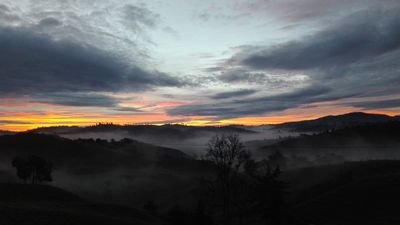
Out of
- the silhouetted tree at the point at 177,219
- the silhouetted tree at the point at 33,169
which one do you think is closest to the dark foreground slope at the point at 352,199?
the silhouetted tree at the point at 177,219

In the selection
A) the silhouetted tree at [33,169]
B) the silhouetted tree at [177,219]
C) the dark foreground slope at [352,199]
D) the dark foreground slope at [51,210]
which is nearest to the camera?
the dark foreground slope at [51,210]

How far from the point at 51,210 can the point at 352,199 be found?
6586 centimetres

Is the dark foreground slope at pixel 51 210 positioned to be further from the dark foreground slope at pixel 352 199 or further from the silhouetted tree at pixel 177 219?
the dark foreground slope at pixel 352 199

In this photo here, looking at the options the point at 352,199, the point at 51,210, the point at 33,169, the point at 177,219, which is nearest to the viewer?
the point at 51,210

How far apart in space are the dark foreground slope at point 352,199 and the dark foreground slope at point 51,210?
26210 millimetres

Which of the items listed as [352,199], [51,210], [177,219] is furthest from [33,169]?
[352,199]

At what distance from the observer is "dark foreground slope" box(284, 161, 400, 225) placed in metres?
69.8

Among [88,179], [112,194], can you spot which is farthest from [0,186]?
[88,179]

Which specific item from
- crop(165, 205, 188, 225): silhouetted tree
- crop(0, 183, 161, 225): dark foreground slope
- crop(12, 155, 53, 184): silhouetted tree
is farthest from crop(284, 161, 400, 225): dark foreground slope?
crop(12, 155, 53, 184): silhouetted tree

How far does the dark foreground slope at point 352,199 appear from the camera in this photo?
69.8m

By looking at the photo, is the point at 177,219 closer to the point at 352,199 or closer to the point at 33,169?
the point at 352,199

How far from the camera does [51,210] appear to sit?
1767 inches

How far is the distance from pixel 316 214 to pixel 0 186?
2667 inches

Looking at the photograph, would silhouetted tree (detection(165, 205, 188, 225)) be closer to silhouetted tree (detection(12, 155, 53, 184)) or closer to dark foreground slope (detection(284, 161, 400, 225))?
dark foreground slope (detection(284, 161, 400, 225))
